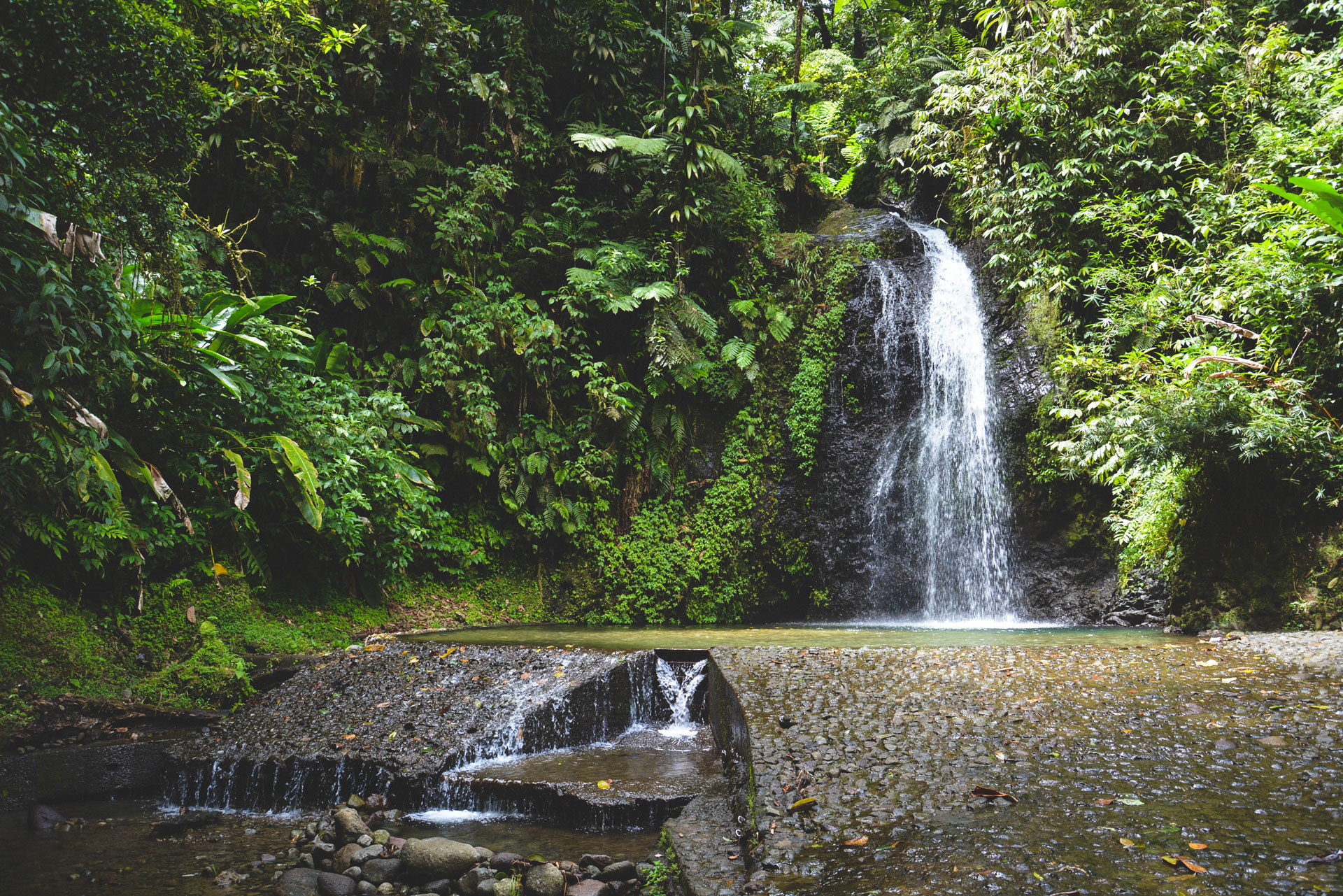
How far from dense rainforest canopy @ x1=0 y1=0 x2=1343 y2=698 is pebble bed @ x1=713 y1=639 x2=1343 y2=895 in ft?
9.03

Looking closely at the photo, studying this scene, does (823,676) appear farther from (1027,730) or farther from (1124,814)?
(1124,814)

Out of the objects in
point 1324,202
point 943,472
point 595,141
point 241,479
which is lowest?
point 241,479

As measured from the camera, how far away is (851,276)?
10.8 metres

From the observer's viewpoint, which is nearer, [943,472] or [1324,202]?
[1324,202]

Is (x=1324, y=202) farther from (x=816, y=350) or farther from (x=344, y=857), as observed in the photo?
(x=344, y=857)

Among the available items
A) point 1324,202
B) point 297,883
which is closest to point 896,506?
point 1324,202

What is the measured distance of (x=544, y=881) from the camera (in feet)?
10.7

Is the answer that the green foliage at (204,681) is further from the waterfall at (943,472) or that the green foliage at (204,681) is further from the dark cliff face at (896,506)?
the waterfall at (943,472)

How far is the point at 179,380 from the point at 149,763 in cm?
305

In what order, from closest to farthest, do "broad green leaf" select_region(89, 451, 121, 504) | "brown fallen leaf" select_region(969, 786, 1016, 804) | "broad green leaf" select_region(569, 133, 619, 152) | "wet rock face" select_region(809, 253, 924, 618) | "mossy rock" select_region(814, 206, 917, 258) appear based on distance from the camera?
"brown fallen leaf" select_region(969, 786, 1016, 804) → "broad green leaf" select_region(89, 451, 121, 504) → "wet rock face" select_region(809, 253, 924, 618) → "broad green leaf" select_region(569, 133, 619, 152) → "mossy rock" select_region(814, 206, 917, 258)

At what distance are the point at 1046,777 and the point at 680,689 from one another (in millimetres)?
3268

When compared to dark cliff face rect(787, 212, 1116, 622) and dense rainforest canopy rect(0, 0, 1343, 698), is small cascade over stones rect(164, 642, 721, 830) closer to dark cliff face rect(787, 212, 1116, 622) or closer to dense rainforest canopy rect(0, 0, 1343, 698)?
dense rainforest canopy rect(0, 0, 1343, 698)

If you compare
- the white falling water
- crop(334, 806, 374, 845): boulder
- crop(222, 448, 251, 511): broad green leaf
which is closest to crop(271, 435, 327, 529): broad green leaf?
crop(222, 448, 251, 511): broad green leaf

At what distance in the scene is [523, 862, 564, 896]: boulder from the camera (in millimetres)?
3227
